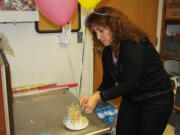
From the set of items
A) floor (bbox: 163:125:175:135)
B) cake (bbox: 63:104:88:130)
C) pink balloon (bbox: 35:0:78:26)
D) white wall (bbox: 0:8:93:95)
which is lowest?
floor (bbox: 163:125:175:135)

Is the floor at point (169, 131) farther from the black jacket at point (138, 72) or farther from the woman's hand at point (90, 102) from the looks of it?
the woman's hand at point (90, 102)

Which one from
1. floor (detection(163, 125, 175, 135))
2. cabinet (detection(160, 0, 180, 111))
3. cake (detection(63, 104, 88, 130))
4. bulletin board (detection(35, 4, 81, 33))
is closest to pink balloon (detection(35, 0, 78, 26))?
bulletin board (detection(35, 4, 81, 33))

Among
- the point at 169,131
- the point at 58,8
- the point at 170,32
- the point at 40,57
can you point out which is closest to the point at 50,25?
the point at 40,57

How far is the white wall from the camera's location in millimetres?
1672

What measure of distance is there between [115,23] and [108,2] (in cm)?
102

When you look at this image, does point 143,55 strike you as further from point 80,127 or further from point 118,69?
point 80,127

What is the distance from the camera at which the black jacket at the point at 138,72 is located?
1110mm

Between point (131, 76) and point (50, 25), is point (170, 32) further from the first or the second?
point (131, 76)

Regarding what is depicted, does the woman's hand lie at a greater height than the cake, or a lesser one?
greater

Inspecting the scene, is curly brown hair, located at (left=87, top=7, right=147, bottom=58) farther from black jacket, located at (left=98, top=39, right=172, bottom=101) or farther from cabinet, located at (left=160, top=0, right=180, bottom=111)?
cabinet, located at (left=160, top=0, right=180, bottom=111)

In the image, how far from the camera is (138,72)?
1.13 m

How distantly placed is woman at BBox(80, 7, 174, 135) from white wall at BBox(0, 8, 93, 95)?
0.56 metres

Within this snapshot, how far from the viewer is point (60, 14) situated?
4.22 feet

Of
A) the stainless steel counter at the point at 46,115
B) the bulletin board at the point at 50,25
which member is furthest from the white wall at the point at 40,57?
the stainless steel counter at the point at 46,115
